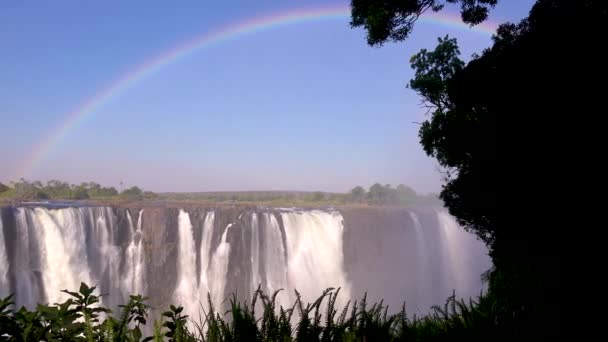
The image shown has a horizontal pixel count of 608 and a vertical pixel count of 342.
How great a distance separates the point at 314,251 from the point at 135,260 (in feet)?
41.8

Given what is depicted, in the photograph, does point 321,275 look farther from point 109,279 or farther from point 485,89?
point 485,89

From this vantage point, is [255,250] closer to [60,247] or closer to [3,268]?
[60,247]

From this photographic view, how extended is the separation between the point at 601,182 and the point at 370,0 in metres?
5.32

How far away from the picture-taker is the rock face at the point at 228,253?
23578 millimetres

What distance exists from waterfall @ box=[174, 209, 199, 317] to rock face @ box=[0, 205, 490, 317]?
65 mm

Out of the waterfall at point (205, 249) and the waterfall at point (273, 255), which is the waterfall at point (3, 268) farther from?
the waterfall at point (273, 255)

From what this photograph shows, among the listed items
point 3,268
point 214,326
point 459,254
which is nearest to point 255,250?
point 3,268

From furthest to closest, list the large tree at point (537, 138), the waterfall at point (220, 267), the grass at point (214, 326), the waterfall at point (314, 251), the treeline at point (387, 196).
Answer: the treeline at point (387, 196)
the waterfall at point (314, 251)
the waterfall at point (220, 267)
the large tree at point (537, 138)
the grass at point (214, 326)

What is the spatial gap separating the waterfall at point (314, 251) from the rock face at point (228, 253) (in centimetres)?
8

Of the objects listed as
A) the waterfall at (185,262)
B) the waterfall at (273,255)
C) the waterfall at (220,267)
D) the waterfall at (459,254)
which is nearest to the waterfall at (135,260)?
the waterfall at (185,262)

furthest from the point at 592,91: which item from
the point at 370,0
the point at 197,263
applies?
the point at 197,263

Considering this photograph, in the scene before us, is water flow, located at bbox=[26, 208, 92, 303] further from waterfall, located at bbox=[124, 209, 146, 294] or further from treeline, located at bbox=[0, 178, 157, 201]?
treeline, located at bbox=[0, 178, 157, 201]

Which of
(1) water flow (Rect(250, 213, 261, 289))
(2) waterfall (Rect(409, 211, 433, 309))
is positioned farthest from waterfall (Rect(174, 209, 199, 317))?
(2) waterfall (Rect(409, 211, 433, 309))

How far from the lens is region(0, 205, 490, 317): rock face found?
77.4ft
